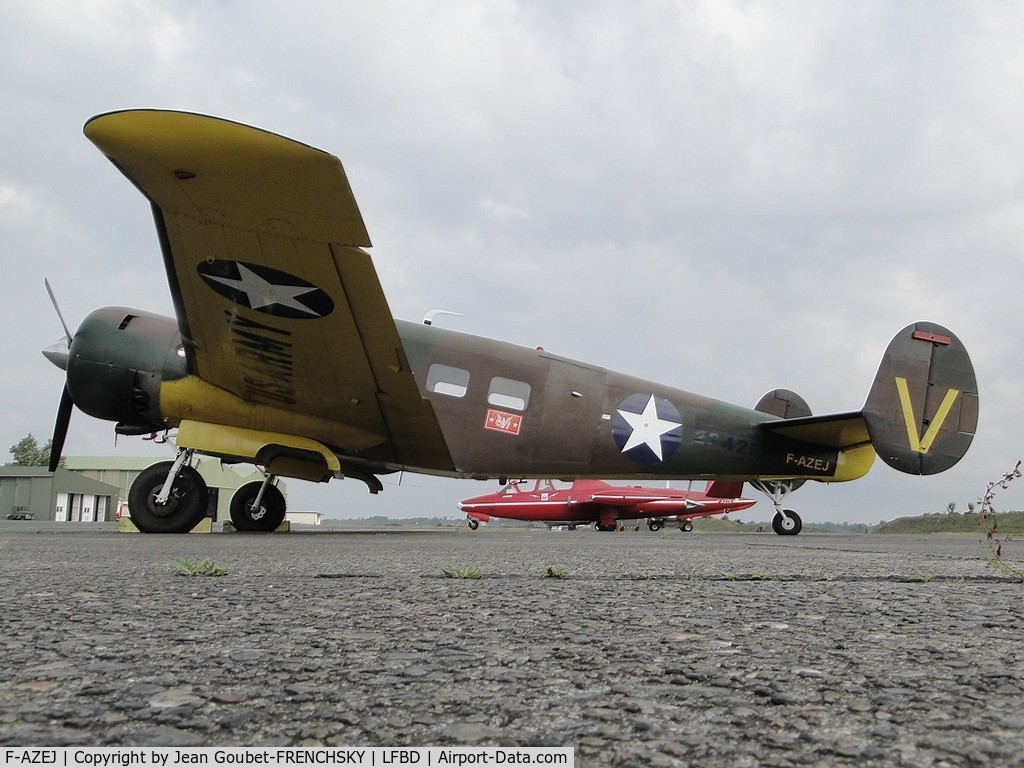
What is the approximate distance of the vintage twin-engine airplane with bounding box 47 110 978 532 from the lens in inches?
241

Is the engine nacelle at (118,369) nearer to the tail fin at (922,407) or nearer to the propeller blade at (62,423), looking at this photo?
the propeller blade at (62,423)

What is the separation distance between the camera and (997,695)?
1.06 metres

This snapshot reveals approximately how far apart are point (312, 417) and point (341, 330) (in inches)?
65.4

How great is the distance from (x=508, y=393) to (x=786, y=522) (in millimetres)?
5794

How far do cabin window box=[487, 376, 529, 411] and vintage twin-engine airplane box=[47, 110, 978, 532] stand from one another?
0.02 metres

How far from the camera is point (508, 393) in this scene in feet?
30.3

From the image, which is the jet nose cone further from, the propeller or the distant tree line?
the distant tree line

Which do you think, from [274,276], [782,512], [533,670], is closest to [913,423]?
[782,512]

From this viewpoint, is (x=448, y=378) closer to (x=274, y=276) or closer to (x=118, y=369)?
(x=274, y=276)

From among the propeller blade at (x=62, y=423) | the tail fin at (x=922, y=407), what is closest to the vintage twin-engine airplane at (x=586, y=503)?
the tail fin at (x=922, y=407)

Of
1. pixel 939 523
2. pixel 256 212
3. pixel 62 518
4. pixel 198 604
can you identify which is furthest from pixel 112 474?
pixel 198 604

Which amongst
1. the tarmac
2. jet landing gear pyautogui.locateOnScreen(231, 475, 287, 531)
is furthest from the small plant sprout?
jet landing gear pyautogui.locateOnScreen(231, 475, 287, 531)

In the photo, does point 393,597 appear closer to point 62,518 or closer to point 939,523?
point 939,523
